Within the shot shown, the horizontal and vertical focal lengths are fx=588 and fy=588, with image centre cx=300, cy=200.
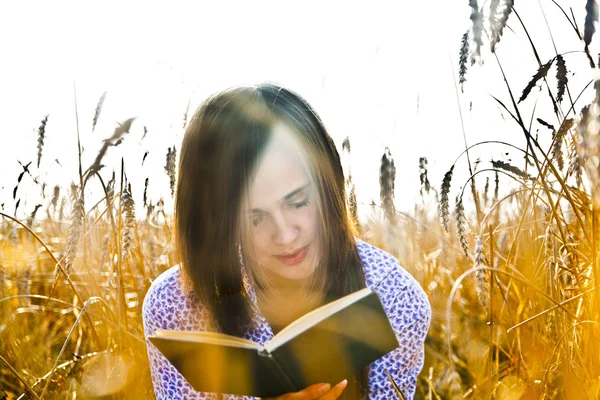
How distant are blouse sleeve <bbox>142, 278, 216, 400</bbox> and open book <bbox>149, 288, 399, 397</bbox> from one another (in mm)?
355

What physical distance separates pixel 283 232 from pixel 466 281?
1.38 metres

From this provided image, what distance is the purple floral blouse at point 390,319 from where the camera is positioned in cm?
159

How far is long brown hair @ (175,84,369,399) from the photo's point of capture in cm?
162

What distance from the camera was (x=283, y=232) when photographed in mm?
1460

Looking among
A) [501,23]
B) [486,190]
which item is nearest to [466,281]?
[486,190]

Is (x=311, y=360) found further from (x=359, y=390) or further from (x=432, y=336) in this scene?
(x=432, y=336)

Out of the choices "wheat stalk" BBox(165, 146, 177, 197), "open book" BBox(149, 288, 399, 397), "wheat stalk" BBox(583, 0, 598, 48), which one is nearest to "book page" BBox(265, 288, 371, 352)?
"open book" BBox(149, 288, 399, 397)

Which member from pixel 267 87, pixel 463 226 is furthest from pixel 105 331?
pixel 463 226

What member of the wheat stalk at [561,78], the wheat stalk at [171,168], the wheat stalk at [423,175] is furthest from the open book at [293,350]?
the wheat stalk at [423,175]

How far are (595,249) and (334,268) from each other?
723 millimetres

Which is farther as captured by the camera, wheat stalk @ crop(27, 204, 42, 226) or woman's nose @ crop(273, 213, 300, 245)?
wheat stalk @ crop(27, 204, 42, 226)

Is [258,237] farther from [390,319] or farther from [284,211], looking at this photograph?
[390,319]

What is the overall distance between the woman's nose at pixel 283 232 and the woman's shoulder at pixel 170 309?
0.37 meters

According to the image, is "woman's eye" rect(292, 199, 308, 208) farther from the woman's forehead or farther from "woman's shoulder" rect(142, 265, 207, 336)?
"woman's shoulder" rect(142, 265, 207, 336)
